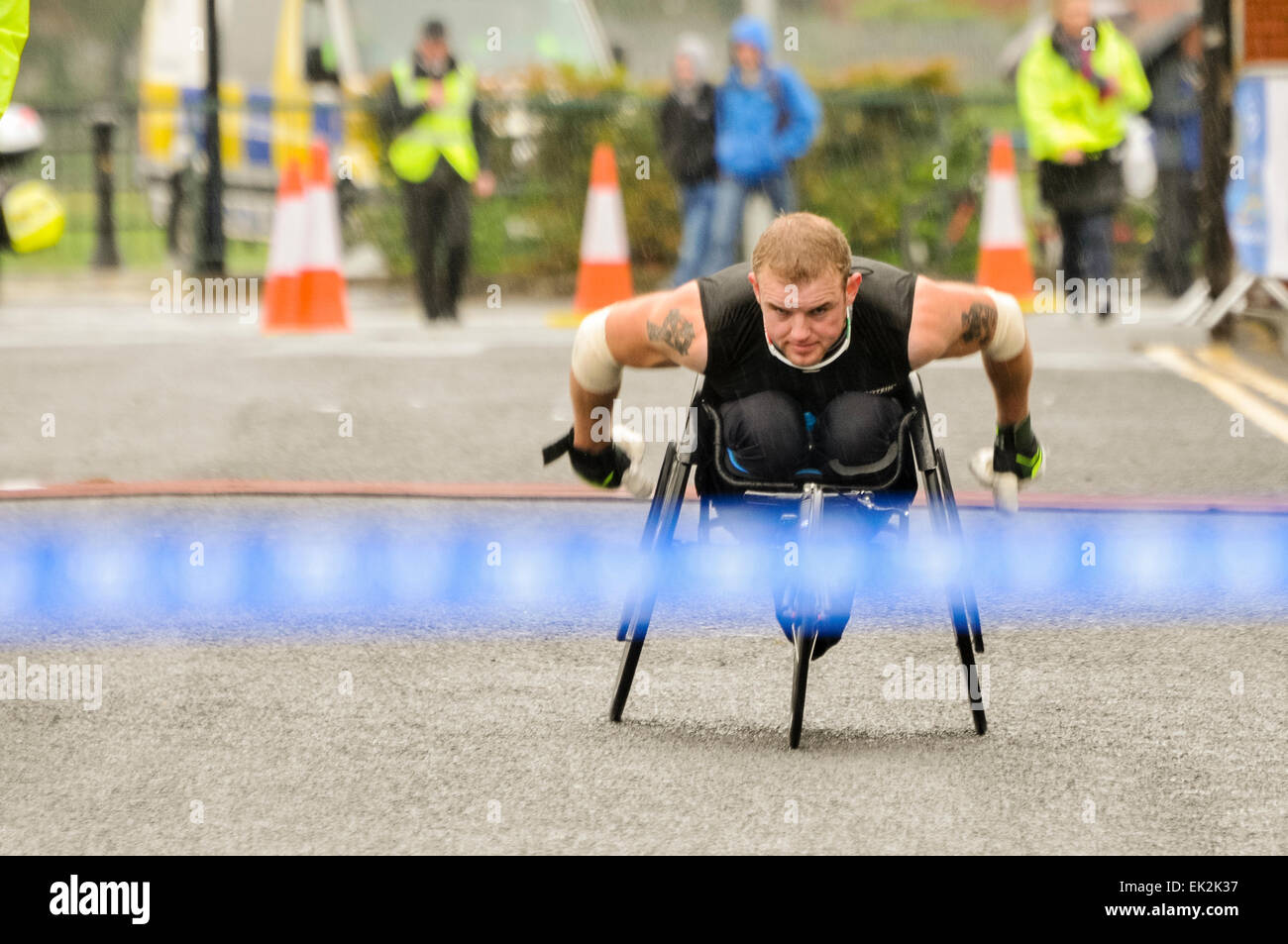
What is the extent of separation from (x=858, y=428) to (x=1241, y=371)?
690 cm

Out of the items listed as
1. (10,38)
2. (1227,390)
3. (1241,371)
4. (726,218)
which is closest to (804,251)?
(10,38)

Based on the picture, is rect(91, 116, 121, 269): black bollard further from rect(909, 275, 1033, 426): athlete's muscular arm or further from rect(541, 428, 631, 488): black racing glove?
rect(909, 275, 1033, 426): athlete's muscular arm

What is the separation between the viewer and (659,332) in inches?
173

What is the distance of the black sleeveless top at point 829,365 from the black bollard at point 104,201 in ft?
54.1

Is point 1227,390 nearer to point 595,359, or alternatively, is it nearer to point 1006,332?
point 1006,332

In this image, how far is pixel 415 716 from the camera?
4879mm

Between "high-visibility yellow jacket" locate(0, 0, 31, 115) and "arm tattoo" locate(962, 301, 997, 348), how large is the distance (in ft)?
6.87

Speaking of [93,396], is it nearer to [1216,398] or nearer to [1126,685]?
[1216,398]

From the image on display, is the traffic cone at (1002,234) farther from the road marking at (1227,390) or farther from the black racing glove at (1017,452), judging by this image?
the black racing glove at (1017,452)

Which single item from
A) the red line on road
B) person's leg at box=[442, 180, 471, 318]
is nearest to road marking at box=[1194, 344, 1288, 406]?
the red line on road

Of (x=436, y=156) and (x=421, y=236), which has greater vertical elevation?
(x=436, y=156)

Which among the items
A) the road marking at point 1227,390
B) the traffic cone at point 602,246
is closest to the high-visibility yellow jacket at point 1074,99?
the road marking at point 1227,390

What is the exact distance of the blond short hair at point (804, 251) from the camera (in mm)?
4176

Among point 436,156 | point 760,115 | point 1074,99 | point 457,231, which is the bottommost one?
point 457,231
